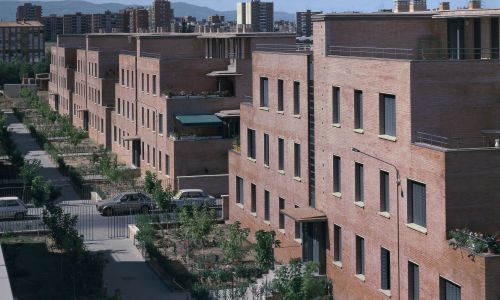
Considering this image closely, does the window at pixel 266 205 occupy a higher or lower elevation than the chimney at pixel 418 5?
lower

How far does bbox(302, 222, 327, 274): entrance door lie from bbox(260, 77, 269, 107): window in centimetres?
819

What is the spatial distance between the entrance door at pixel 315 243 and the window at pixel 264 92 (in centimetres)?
819

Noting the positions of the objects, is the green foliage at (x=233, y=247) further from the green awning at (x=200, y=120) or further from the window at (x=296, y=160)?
the green awning at (x=200, y=120)

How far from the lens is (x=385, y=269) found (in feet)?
118

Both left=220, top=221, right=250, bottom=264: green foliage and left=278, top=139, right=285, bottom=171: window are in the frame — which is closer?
left=220, top=221, right=250, bottom=264: green foliage

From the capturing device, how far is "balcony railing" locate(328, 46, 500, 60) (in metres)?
40.9

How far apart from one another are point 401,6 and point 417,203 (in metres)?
19.1

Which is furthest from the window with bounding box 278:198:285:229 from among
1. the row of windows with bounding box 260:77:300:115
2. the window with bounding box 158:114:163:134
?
the window with bounding box 158:114:163:134

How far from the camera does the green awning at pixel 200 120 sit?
6384 centimetres

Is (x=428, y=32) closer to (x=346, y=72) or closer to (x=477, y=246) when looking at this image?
(x=346, y=72)

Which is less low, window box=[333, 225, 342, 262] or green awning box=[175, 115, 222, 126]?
green awning box=[175, 115, 222, 126]

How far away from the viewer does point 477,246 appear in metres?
29.7

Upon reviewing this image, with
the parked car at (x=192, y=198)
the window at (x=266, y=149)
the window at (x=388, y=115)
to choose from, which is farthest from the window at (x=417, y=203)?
the parked car at (x=192, y=198)

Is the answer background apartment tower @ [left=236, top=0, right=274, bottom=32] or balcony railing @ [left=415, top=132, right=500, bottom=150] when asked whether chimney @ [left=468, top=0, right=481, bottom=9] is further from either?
background apartment tower @ [left=236, top=0, right=274, bottom=32]
